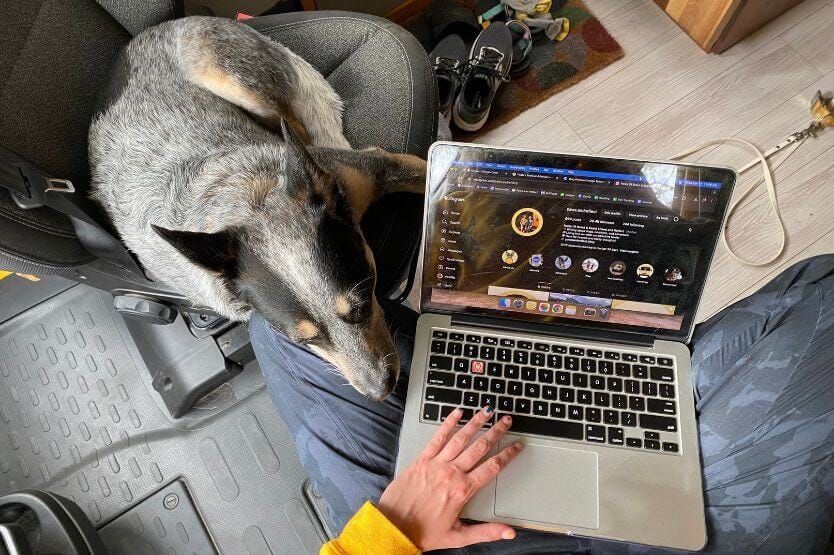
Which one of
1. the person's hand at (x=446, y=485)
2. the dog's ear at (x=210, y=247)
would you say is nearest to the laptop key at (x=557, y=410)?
the person's hand at (x=446, y=485)

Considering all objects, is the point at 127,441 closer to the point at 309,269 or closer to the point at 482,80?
the point at 309,269

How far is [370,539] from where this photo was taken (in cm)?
126

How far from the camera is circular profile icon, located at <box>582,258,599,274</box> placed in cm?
134

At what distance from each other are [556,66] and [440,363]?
1.68 metres

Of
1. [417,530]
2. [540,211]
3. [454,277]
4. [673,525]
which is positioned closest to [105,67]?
[454,277]

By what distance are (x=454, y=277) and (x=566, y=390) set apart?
1.31 feet

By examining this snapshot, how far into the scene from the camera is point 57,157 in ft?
5.10

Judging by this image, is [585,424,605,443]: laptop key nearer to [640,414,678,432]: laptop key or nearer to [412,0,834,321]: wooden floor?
[640,414,678,432]: laptop key

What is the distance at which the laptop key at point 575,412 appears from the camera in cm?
136

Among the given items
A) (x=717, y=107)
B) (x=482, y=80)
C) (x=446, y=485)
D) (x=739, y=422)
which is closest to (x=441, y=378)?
(x=446, y=485)

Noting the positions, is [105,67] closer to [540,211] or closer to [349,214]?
[349,214]

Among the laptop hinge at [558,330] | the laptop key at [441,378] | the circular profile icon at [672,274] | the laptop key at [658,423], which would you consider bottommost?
the laptop key at [658,423]

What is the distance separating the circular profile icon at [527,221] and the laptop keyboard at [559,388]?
298 millimetres

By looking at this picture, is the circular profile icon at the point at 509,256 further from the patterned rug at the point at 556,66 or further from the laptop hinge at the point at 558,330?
the patterned rug at the point at 556,66
